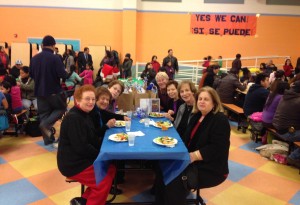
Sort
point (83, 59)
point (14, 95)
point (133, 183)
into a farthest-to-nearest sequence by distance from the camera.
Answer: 1. point (83, 59)
2. point (14, 95)
3. point (133, 183)

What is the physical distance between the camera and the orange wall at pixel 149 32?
1103cm

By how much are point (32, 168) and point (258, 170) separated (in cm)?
311

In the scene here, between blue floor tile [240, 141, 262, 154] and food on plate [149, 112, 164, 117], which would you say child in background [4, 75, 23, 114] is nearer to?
food on plate [149, 112, 164, 117]

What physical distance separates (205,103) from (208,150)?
430mm

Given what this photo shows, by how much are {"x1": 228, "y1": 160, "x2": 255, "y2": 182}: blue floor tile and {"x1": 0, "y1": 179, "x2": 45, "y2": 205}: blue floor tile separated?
7.75ft

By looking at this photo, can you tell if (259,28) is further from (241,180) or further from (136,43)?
(241,180)

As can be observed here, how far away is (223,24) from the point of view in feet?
36.5

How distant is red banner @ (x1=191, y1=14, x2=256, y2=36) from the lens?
11047 mm

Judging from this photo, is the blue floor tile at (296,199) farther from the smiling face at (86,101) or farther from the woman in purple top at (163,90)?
the smiling face at (86,101)

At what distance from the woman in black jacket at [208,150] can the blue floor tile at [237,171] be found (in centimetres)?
128

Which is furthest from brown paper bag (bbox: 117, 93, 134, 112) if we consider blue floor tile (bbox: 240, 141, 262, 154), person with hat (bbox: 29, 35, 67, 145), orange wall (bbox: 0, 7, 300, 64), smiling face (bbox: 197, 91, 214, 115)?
orange wall (bbox: 0, 7, 300, 64)

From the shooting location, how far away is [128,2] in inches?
417

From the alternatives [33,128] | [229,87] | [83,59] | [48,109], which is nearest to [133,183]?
[48,109]

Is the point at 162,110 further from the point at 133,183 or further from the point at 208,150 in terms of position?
the point at 208,150
